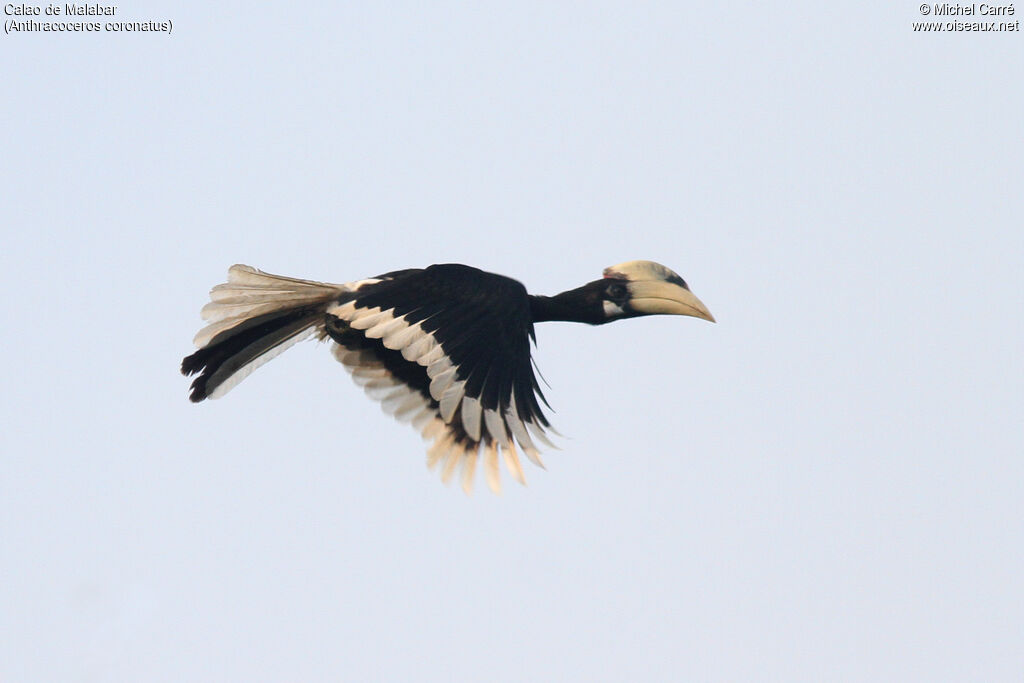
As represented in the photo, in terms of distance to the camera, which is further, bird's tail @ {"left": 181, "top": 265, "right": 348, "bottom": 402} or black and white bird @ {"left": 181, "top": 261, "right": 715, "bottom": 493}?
bird's tail @ {"left": 181, "top": 265, "right": 348, "bottom": 402}

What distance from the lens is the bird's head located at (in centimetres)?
1163

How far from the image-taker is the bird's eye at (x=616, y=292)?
38.3 ft

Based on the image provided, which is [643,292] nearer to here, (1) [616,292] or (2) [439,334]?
(1) [616,292]

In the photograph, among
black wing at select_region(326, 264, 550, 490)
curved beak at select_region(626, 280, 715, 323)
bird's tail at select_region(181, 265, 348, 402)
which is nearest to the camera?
black wing at select_region(326, 264, 550, 490)

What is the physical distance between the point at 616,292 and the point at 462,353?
7.36ft

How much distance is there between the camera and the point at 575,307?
11.7 m

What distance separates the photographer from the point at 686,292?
1162 cm

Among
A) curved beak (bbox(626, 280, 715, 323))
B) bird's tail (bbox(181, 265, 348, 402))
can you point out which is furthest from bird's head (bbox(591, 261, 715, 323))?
bird's tail (bbox(181, 265, 348, 402))

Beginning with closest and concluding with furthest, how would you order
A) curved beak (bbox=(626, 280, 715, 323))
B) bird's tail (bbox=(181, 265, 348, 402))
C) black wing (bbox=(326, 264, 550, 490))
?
black wing (bbox=(326, 264, 550, 490)) → bird's tail (bbox=(181, 265, 348, 402)) → curved beak (bbox=(626, 280, 715, 323))

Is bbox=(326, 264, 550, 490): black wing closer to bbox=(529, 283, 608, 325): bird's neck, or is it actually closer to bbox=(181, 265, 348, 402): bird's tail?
bbox=(181, 265, 348, 402): bird's tail

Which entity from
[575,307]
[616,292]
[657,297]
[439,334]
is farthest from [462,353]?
[657,297]

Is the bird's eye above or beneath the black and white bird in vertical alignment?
above

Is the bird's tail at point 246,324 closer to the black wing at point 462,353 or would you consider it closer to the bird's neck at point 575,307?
the black wing at point 462,353

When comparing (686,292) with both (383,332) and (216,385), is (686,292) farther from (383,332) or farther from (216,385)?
(216,385)
